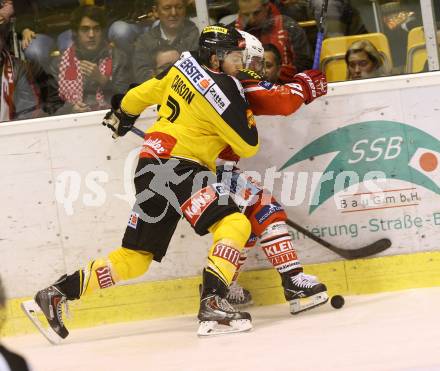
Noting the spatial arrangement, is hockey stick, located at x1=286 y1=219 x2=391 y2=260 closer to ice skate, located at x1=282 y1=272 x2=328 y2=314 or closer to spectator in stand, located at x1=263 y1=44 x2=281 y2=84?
ice skate, located at x1=282 y1=272 x2=328 y2=314

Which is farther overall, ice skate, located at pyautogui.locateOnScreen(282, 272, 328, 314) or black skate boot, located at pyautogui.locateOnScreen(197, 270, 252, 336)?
ice skate, located at pyautogui.locateOnScreen(282, 272, 328, 314)

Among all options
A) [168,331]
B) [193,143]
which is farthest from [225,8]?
[168,331]

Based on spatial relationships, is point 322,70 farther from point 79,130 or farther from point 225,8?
point 79,130

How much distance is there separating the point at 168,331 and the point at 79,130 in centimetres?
111

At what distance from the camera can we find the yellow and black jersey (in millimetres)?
4363

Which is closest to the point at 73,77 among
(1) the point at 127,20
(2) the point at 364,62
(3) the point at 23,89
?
(3) the point at 23,89

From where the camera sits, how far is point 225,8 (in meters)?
4.96

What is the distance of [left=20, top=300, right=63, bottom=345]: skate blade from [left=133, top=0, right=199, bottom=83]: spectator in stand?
125cm

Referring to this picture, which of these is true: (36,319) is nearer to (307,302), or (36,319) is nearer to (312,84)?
(307,302)

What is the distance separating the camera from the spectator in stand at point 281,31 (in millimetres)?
4918

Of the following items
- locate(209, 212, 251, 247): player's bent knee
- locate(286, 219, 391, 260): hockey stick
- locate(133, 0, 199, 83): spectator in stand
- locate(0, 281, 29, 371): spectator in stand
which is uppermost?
locate(133, 0, 199, 83): spectator in stand

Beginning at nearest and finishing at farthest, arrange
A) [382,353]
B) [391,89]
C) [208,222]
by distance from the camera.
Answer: [382,353] → [208,222] → [391,89]

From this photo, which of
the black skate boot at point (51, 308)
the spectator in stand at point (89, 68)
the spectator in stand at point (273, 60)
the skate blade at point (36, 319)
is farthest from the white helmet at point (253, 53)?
the skate blade at point (36, 319)

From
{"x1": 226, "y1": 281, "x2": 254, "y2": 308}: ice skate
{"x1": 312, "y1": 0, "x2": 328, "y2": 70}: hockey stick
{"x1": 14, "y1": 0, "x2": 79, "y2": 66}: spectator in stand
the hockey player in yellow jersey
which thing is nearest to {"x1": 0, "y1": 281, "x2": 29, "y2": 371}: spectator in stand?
the hockey player in yellow jersey
